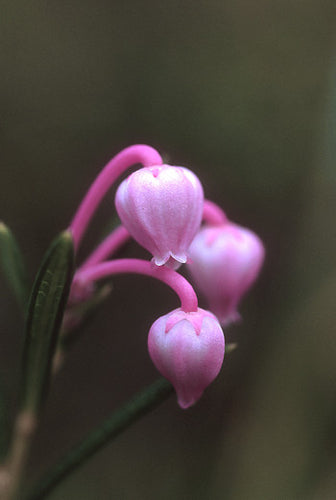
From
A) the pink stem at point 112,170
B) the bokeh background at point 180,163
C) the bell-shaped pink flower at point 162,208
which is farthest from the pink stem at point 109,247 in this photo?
the bokeh background at point 180,163

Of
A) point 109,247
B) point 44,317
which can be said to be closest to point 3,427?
point 44,317

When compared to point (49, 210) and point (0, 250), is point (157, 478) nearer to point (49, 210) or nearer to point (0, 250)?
point (49, 210)

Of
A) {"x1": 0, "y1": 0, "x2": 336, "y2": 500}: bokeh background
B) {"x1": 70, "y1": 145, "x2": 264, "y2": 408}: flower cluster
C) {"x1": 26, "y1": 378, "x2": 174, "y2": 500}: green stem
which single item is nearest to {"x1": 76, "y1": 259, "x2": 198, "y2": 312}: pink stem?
{"x1": 70, "y1": 145, "x2": 264, "y2": 408}: flower cluster

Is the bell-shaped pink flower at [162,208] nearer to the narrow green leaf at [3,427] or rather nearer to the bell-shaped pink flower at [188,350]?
the bell-shaped pink flower at [188,350]

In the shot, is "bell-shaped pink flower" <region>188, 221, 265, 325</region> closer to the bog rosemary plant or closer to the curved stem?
the bog rosemary plant

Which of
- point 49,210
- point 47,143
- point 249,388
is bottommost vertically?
point 249,388

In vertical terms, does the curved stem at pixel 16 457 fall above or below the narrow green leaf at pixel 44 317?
below

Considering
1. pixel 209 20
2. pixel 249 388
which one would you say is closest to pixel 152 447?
pixel 249 388

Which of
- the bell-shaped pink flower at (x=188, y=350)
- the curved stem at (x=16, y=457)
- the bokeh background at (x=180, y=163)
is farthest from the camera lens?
the bokeh background at (x=180, y=163)
